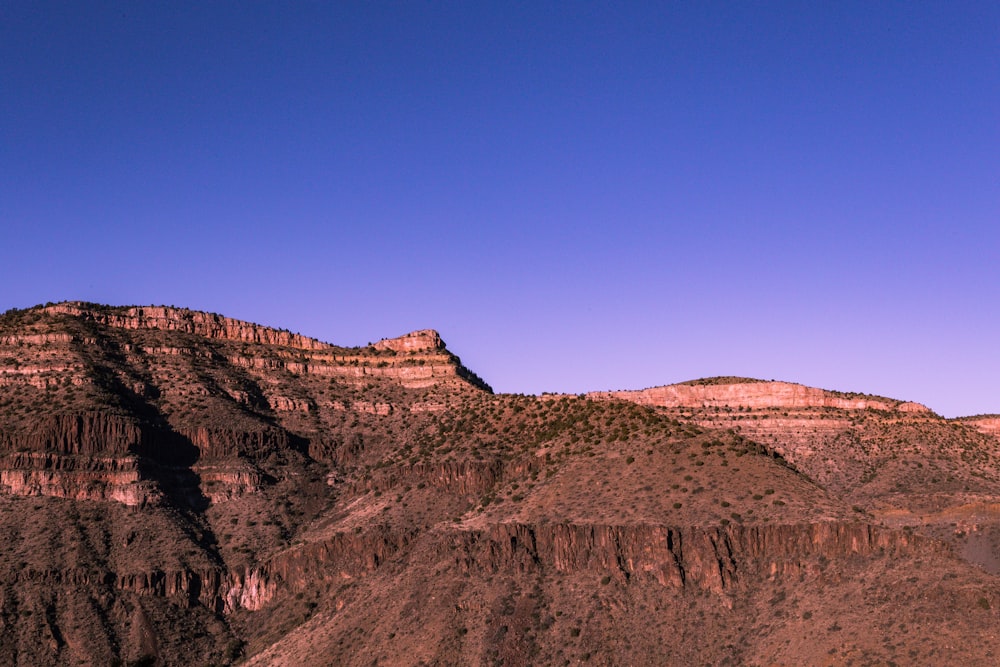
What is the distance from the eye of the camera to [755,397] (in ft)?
600

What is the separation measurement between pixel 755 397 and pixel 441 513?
50.9 m

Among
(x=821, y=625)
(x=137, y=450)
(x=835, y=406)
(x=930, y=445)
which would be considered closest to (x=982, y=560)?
(x=821, y=625)

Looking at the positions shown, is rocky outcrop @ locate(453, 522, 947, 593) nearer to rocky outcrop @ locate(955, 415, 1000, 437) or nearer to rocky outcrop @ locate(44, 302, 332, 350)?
rocky outcrop @ locate(955, 415, 1000, 437)

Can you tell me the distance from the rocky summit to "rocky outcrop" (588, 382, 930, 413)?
0.90ft

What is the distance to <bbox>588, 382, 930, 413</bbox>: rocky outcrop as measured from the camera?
179375 mm

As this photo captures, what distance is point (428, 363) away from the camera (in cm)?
18475

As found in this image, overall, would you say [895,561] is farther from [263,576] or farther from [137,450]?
[137,450]

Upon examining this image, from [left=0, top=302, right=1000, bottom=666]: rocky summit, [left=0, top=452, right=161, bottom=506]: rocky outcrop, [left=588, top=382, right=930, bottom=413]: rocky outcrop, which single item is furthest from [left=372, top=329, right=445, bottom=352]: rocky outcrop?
[left=0, top=452, right=161, bottom=506]: rocky outcrop

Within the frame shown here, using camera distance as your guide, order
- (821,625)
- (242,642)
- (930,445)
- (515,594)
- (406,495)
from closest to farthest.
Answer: (821,625) < (515,594) < (242,642) < (406,495) < (930,445)

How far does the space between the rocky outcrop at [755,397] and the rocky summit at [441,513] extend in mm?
274

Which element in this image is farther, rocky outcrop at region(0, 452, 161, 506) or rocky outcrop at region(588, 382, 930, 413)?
rocky outcrop at region(588, 382, 930, 413)

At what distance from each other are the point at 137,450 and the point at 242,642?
26360 millimetres

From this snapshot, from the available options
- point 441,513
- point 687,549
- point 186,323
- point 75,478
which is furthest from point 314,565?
point 186,323

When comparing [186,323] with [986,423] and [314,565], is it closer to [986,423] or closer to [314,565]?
[314,565]
